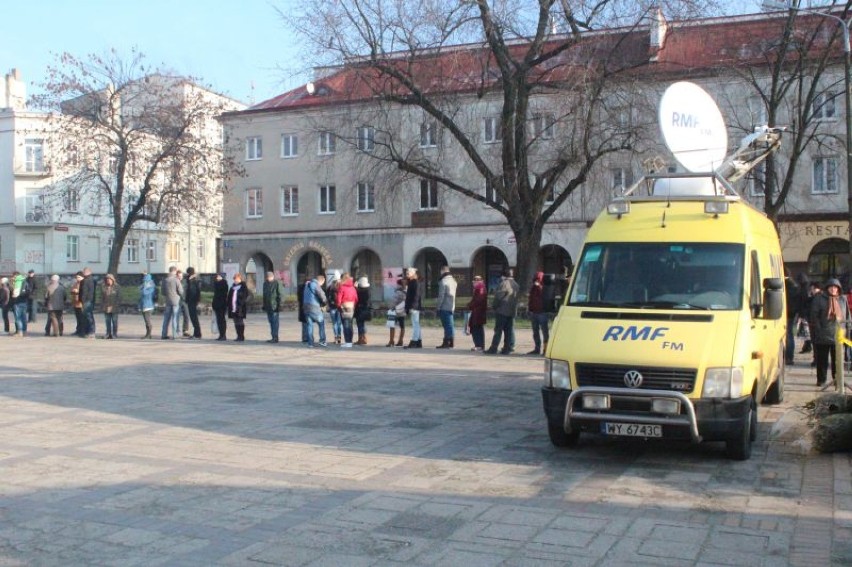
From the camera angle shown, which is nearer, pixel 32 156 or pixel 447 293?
pixel 447 293

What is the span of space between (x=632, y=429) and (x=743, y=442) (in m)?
1.15

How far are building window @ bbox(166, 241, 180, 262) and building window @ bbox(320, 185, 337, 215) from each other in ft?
81.9

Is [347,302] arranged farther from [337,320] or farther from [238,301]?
[238,301]

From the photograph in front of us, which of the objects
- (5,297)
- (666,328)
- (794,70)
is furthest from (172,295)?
(794,70)

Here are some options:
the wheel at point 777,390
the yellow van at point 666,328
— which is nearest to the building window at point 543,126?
the wheel at point 777,390

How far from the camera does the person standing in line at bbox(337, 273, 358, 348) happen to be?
20.2m

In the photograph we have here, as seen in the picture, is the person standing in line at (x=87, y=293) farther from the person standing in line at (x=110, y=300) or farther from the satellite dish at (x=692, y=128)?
the satellite dish at (x=692, y=128)

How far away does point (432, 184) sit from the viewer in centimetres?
3212

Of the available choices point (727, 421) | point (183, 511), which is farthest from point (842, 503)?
point (183, 511)

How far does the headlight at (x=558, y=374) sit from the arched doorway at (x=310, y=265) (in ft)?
139

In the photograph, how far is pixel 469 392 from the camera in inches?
526

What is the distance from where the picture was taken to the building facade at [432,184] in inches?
1134

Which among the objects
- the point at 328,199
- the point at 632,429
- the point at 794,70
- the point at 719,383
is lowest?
the point at 632,429

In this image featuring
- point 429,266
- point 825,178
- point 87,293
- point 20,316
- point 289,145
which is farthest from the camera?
point 289,145
